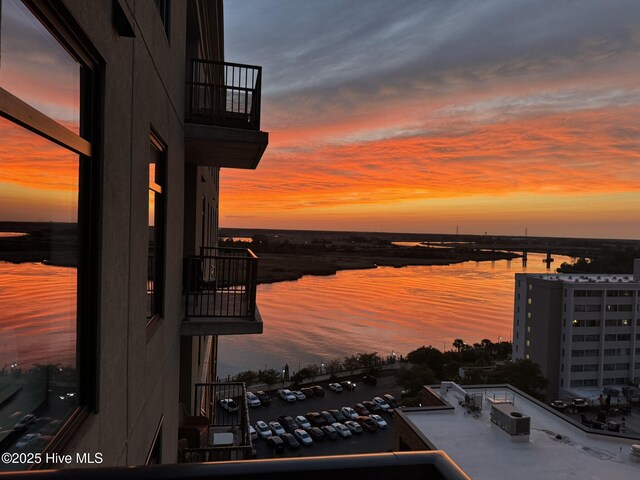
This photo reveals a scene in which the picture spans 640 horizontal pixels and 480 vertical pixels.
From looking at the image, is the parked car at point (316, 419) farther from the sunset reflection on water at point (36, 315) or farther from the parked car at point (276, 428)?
the sunset reflection on water at point (36, 315)

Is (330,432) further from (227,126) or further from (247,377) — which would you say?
(227,126)

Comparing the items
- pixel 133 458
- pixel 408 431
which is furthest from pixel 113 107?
pixel 408 431

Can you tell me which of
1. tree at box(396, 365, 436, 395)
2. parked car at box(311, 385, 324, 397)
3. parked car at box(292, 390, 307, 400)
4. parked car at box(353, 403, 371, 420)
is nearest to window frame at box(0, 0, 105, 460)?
parked car at box(353, 403, 371, 420)

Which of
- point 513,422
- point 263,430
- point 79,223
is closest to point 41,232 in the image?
point 79,223

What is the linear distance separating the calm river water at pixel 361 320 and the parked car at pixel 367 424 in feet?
43.5

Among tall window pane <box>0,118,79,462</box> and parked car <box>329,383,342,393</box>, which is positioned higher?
tall window pane <box>0,118,79,462</box>

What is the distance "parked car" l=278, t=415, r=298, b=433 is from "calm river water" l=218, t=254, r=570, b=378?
361 inches

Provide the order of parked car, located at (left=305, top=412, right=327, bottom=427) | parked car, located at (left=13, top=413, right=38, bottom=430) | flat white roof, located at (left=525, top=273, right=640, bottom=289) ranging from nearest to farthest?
1. parked car, located at (left=13, top=413, right=38, bottom=430)
2. parked car, located at (left=305, top=412, right=327, bottom=427)
3. flat white roof, located at (left=525, top=273, right=640, bottom=289)

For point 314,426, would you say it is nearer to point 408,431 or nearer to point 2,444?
point 408,431

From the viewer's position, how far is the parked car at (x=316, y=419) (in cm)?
3566

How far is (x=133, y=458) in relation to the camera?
3191 millimetres

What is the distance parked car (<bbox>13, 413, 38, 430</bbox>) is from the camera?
167 centimetres

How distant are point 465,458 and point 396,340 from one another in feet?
136

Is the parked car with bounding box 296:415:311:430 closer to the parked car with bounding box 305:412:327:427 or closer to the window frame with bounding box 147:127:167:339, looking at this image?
the parked car with bounding box 305:412:327:427
